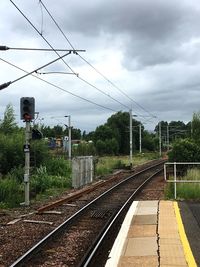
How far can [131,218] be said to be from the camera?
50.4 feet

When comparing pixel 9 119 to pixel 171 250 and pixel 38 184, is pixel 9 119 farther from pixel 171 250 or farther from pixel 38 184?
pixel 171 250

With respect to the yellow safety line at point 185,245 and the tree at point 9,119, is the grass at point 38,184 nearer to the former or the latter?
the yellow safety line at point 185,245

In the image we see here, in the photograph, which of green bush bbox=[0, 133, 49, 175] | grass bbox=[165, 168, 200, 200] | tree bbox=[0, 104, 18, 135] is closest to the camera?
grass bbox=[165, 168, 200, 200]

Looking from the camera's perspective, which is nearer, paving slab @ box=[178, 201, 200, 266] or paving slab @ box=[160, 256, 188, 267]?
paving slab @ box=[160, 256, 188, 267]

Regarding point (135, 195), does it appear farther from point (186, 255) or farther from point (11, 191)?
point (186, 255)

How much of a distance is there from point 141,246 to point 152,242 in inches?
20.9

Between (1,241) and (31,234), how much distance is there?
4.37 ft

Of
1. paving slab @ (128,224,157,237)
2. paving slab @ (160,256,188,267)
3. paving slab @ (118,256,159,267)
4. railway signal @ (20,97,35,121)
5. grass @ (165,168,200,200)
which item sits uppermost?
railway signal @ (20,97,35,121)

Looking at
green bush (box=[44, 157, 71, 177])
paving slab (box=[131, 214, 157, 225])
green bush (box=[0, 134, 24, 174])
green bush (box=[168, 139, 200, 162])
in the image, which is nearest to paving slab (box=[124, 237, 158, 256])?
paving slab (box=[131, 214, 157, 225])

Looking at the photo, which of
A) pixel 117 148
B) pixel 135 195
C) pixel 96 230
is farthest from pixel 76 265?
pixel 117 148

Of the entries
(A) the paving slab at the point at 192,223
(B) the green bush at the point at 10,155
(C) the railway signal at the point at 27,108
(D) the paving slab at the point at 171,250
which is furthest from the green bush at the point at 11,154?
(D) the paving slab at the point at 171,250

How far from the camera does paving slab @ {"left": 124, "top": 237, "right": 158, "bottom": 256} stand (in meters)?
10.3

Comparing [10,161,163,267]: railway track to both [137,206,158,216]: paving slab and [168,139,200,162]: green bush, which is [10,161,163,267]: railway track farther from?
[168,139,200,162]: green bush

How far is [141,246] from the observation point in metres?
11.0
